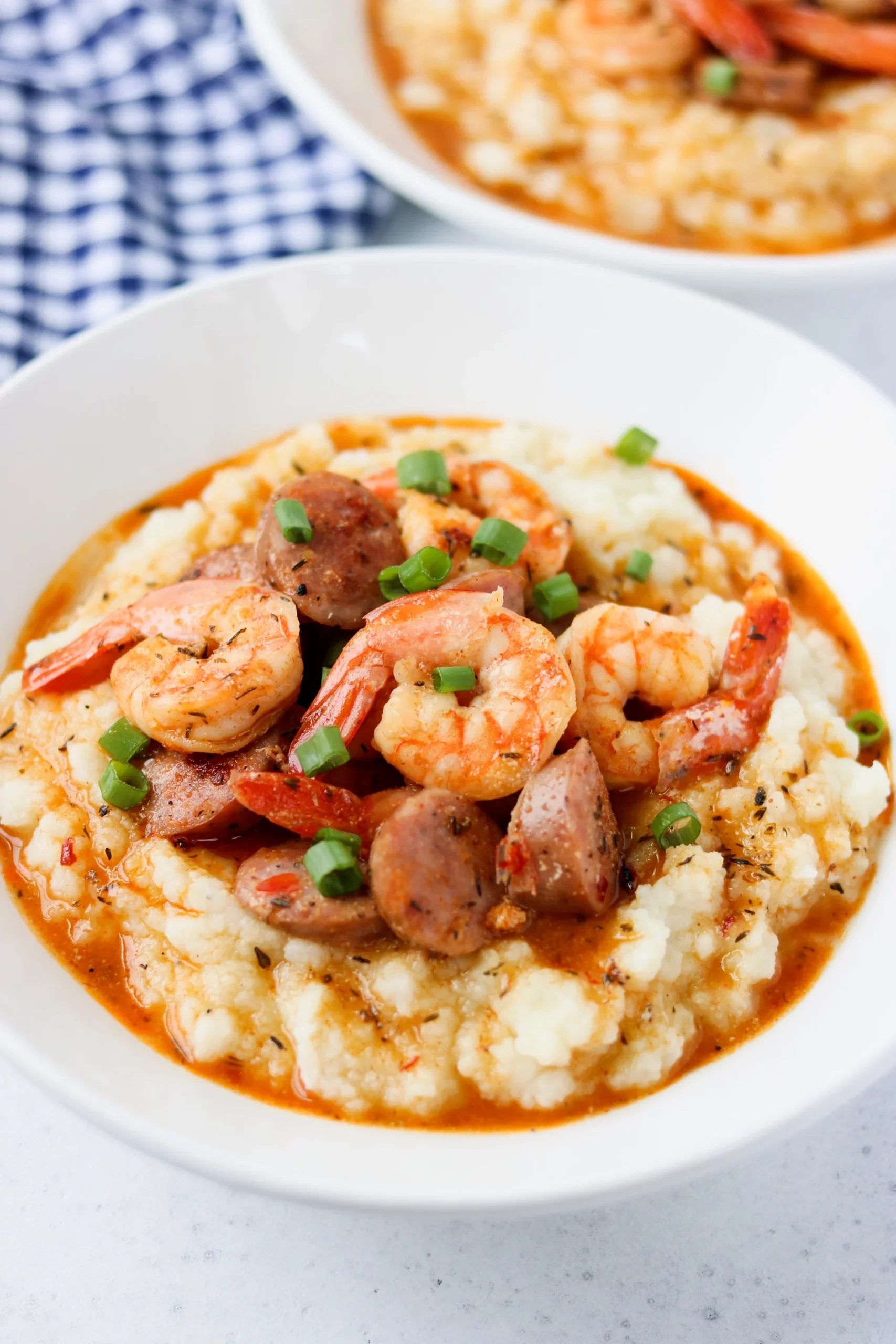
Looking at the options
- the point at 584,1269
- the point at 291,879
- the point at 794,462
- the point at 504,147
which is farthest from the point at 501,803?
the point at 504,147

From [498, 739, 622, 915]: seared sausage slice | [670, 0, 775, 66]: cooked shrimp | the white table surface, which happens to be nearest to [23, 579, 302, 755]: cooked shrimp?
[498, 739, 622, 915]: seared sausage slice

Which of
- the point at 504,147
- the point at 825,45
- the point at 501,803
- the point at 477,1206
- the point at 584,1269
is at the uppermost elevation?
the point at 825,45

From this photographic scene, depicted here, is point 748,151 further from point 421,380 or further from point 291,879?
point 291,879

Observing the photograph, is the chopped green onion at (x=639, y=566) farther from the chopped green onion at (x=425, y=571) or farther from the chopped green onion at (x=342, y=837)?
the chopped green onion at (x=342, y=837)

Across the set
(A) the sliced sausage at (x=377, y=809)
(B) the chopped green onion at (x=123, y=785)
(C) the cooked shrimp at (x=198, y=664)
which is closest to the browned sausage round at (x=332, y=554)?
(C) the cooked shrimp at (x=198, y=664)

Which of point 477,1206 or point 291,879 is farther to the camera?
point 291,879

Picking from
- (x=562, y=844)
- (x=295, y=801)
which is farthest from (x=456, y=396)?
(x=562, y=844)
